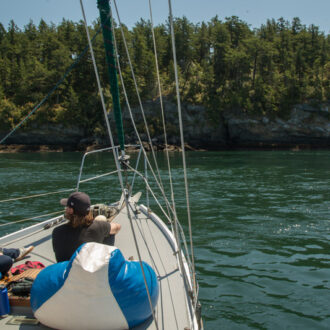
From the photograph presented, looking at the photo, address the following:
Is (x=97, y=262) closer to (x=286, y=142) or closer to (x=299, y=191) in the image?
(x=299, y=191)

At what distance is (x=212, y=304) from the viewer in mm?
5184

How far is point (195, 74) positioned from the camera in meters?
66.5

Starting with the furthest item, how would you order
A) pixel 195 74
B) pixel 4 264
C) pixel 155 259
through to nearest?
1. pixel 195 74
2. pixel 155 259
3. pixel 4 264

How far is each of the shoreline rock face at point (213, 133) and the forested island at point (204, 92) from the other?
6.7 inches

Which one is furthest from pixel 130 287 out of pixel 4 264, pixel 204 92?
pixel 204 92

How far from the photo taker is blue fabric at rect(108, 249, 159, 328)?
2602 millimetres

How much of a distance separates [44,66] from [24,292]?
74.6 m

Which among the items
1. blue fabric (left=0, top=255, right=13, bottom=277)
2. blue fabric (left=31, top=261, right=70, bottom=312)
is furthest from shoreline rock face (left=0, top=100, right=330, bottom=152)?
blue fabric (left=31, top=261, right=70, bottom=312)

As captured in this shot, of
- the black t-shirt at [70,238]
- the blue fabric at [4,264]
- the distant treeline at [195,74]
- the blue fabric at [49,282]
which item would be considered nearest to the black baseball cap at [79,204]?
the black t-shirt at [70,238]

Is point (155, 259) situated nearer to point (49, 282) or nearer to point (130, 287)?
point (130, 287)

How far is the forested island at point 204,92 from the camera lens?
191ft

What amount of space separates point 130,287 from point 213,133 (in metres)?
58.6

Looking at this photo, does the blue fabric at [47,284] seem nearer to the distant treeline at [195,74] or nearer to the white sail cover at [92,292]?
the white sail cover at [92,292]

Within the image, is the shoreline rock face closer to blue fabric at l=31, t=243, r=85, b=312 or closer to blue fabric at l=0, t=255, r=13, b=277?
blue fabric at l=0, t=255, r=13, b=277
